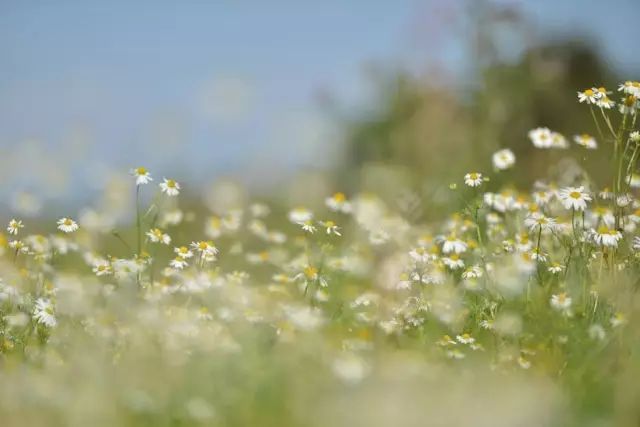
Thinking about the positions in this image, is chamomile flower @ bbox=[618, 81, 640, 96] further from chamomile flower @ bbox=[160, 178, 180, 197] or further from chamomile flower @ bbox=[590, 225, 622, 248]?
chamomile flower @ bbox=[160, 178, 180, 197]

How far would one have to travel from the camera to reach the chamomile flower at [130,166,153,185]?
3621 mm

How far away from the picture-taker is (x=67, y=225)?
3799 mm

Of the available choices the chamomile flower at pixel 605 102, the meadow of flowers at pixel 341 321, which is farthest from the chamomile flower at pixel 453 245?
the chamomile flower at pixel 605 102

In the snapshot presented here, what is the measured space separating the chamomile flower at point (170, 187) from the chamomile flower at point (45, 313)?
2.29 ft

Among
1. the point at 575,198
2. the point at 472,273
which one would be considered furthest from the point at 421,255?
the point at 575,198

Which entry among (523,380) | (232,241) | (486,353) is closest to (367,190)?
(232,241)

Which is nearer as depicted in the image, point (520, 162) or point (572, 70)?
point (520, 162)

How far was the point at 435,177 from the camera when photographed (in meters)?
6.52

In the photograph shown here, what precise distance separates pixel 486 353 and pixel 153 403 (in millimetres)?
1249

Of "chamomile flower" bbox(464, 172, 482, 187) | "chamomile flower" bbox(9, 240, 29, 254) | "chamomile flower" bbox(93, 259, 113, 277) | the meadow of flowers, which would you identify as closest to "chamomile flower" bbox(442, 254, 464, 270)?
the meadow of flowers

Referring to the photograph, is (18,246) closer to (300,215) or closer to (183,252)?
(183,252)

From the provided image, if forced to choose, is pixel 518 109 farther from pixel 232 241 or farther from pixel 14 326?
pixel 14 326

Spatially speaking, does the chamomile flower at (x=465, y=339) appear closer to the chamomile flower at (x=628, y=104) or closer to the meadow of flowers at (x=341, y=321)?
the meadow of flowers at (x=341, y=321)

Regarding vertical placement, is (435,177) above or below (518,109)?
below
